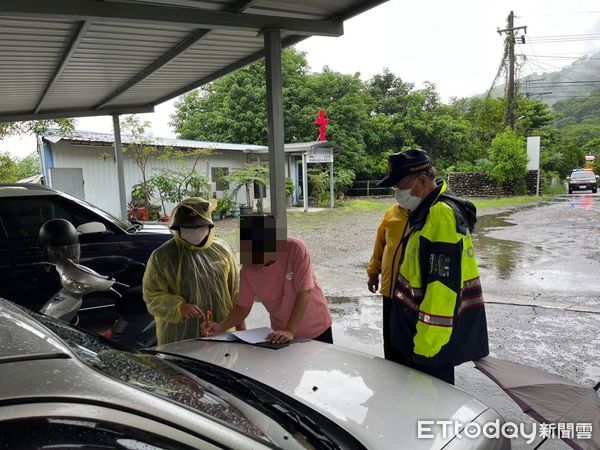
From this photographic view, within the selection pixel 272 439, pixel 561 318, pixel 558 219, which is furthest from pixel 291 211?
pixel 272 439

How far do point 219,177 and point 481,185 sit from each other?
54.8 feet

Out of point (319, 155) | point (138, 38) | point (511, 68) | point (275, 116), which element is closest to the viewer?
point (275, 116)

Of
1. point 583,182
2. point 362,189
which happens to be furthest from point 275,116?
point 583,182

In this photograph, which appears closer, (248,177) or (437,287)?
(437,287)

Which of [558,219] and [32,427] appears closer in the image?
[32,427]

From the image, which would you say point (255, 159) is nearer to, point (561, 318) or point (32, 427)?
point (561, 318)

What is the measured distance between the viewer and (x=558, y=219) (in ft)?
52.5

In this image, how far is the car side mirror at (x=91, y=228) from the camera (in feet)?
12.8

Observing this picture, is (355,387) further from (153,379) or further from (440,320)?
(153,379)

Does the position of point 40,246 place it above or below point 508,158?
below

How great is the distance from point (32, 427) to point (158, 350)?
137cm

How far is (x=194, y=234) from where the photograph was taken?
8.63 ft

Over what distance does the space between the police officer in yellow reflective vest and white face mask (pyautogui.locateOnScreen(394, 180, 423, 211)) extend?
49 millimetres

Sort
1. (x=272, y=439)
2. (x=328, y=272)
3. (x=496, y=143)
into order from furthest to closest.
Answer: (x=496, y=143) < (x=328, y=272) < (x=272, y=439)
